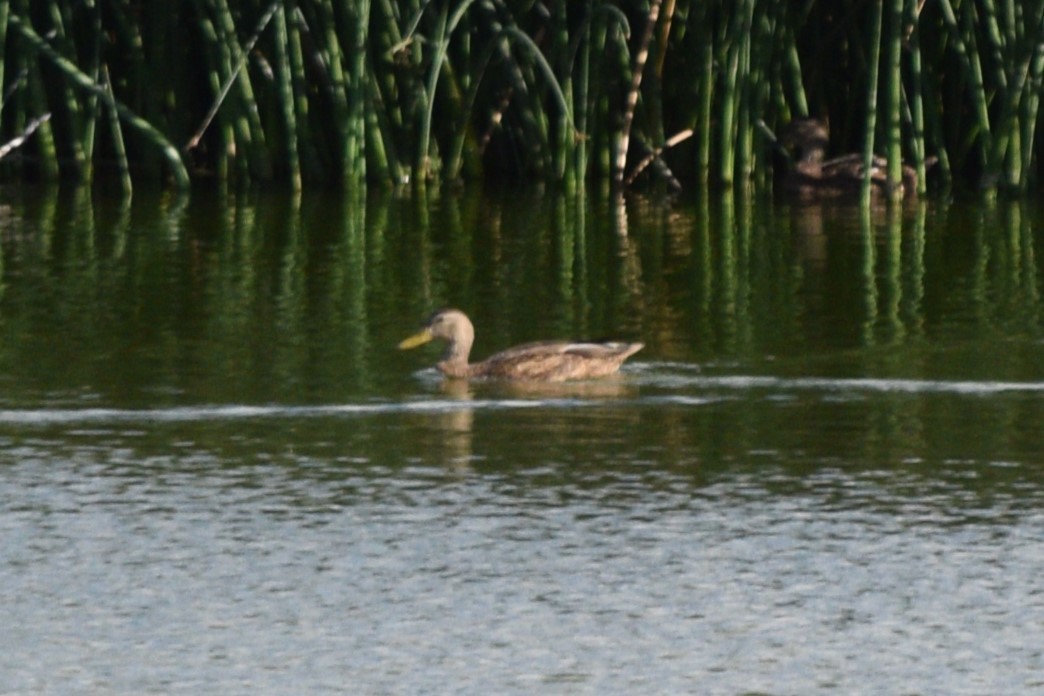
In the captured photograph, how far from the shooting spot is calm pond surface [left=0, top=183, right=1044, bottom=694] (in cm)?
588

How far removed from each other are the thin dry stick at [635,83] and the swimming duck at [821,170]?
100cm

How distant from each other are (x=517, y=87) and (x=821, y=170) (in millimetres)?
2001

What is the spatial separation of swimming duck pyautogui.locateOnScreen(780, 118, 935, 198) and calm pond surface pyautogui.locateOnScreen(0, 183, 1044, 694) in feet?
9.18

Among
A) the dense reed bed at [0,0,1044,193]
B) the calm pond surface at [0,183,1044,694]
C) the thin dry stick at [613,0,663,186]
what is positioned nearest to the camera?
the calm pond surface at [0,183,1044,694]

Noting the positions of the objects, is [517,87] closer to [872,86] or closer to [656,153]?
[656,153]

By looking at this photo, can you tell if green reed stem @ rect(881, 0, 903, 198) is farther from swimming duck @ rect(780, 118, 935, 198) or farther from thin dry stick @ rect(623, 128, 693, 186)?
thin dry stick @ rect(623, 128, 693, 186)

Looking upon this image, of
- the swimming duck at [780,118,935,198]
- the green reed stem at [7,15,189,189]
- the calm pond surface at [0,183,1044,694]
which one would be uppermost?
the green reed stem at [7,15,189,189]

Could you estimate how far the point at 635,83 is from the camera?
16609 millimetres

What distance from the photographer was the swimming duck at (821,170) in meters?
16.6

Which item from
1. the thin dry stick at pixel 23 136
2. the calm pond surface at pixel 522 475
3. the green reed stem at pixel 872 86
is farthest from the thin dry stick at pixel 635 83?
the thin dry stick at pixel 23 136

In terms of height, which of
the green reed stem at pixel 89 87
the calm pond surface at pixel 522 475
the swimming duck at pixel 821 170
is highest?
the green reed stem at pixel 89 87

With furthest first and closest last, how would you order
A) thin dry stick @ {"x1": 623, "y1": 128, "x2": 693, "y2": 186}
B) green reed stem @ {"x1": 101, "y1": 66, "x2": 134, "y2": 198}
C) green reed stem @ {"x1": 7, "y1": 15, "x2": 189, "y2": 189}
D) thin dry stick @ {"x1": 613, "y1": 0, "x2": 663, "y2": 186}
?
thin dry stick @ {"x1": 623, "y1": 128, "x2": 693, "y2": 186}
green reed stem @ {"x1": 101, "y1": 66, "x2": 134, "y2": 198}
thin dry stick @ {"x1": 613, "y1": 0, "x2": 663, "y2": 186}
green reed stem @ {"x1": 7, "y1": 15, "x2": 189, "y2": 189}

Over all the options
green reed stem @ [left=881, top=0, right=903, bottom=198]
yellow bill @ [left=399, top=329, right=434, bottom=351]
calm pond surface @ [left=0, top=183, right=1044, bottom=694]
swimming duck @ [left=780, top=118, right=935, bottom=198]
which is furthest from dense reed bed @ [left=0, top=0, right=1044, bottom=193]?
yellow bill @ [left=399, top=329, right=434, bottom=351]

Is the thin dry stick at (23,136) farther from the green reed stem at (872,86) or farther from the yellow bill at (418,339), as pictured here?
the yellow bill at (418,339)
